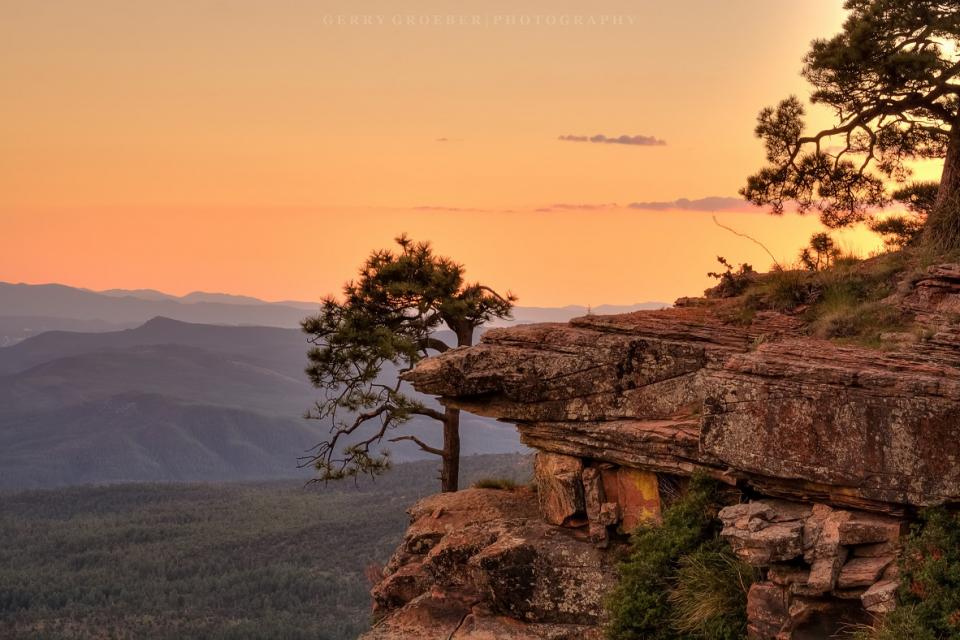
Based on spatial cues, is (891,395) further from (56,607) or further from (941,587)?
(56,607)

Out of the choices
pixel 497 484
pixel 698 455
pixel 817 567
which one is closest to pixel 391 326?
pixel 497 484

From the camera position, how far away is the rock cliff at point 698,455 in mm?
14055

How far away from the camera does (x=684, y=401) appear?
715 inches

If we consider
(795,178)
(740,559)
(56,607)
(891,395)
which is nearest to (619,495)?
(740,559)

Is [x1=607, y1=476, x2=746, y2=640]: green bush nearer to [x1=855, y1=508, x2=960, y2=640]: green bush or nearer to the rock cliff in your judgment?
the rock cliff

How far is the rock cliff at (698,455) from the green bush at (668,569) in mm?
661

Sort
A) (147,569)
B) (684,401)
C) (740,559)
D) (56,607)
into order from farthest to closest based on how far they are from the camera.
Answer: (147,569)
(56,607)
(684,401)
(740,559)

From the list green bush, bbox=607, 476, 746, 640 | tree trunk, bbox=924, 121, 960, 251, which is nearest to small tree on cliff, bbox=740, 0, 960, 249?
tree trunk, bbox=924, 121, 960, 251

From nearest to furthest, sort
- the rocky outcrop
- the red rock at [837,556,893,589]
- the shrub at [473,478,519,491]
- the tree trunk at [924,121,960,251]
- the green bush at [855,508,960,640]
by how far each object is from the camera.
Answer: the green bush at [855,508,960,640] → the red rock at [837,556,893,589] → the rocky outcrop → the tree trunk at [924,121,960,251] → the shrub at [473,478,519,491]

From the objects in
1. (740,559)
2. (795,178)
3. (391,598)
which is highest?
(795,178)

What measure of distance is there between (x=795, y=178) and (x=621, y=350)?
10.3 meters

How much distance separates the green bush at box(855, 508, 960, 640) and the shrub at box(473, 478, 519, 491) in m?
11.0

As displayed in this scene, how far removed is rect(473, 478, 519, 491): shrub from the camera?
23484mm

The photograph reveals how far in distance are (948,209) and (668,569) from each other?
1172 centimetres
